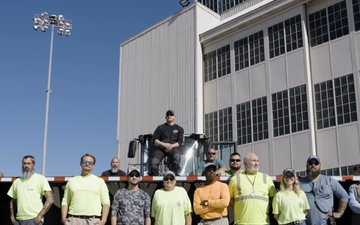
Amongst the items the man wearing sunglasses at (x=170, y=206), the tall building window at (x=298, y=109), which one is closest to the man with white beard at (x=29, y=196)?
the man wearing sunglasses at (x=170, y=206)

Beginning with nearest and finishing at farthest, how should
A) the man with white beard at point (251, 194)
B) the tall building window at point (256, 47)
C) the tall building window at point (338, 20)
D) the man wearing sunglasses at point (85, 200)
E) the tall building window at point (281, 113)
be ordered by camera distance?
the man with white beard at point (251, 194) → the man wearing sunglasses at point (85, 200) → the tall building window at point (338, 20) → the tall building window at point (281, 113) → the tall building window at point (256, 47)

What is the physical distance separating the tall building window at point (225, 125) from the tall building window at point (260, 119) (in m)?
1.84

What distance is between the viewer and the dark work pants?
1052 centimetres

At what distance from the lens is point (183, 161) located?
41.6ft

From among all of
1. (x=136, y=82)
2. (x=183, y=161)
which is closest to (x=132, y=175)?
(x=183, y=161)

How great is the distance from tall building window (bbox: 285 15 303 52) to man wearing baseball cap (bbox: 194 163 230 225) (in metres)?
18.9

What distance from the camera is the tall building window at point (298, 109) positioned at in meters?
24.1

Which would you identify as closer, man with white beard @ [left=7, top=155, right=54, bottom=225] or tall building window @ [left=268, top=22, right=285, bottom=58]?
man with white beard @ [left=7, top=155, right=54, bottom=225]

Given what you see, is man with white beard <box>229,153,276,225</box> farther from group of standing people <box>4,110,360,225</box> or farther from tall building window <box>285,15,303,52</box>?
tall building window <box>285,15,303,52</box>

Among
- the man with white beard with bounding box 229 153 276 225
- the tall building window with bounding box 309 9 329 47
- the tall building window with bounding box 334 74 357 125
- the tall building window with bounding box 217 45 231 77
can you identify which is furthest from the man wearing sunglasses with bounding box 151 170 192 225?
the tall building window with bounding box 217 45 231 77

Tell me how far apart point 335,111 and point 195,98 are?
30.3 feet

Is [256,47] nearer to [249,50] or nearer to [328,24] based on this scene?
[249,50]

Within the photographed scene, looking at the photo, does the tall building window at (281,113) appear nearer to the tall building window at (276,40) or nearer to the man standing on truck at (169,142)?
the tall building window at (276,40)

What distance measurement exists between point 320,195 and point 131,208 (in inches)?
120
